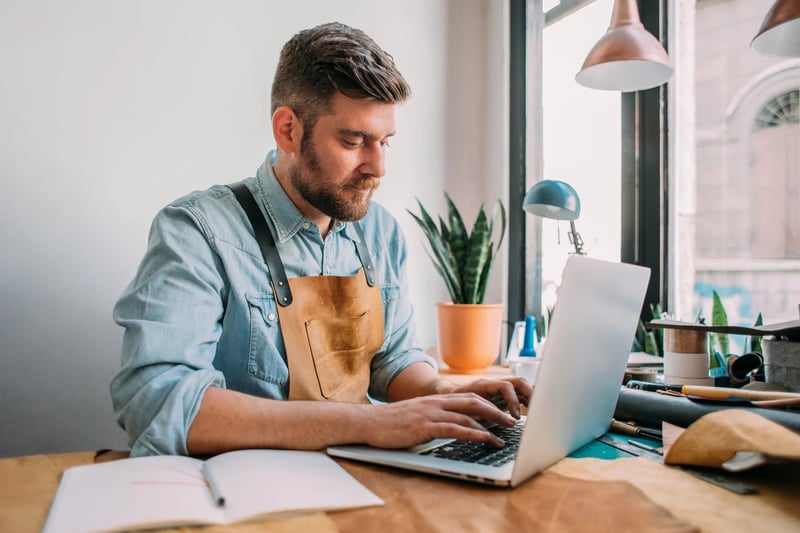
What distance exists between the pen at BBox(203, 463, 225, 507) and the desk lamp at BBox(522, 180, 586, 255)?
1.12 meters

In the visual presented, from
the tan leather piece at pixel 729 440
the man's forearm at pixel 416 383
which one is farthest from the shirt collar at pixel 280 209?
the tan leather piece at pixel 729 440

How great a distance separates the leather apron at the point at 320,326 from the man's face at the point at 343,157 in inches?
5.5

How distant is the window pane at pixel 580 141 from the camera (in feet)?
6.70

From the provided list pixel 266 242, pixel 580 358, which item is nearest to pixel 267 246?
pixel 266 242

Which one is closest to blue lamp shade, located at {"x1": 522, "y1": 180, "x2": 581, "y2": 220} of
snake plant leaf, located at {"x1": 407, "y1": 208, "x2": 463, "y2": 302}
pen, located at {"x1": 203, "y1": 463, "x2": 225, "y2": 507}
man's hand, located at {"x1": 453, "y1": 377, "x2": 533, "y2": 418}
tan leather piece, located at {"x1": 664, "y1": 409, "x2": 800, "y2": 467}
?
snake plant leaf, located at {"x1": 407, "y1": 208, "x2": 463, "y2": 302}

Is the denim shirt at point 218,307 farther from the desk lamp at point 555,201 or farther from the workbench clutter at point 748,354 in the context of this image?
the workbench clutter at point 748,354

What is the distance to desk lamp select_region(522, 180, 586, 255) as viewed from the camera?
1.53 m

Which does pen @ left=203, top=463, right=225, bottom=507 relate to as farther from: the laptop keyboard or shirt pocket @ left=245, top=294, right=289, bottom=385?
shirt pocket @ left=245, top=294, right=289, bottom=385

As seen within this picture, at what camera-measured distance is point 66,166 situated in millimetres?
1510

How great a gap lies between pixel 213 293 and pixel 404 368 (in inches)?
22.1

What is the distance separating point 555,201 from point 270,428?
3.29ft

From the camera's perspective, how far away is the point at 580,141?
7.38ft

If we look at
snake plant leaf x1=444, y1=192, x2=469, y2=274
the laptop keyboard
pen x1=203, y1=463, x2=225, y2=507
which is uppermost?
snake plant leaf x1=444, y1=192, x2=469, y2=274

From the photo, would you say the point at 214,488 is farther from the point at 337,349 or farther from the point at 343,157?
the point at 343,157
